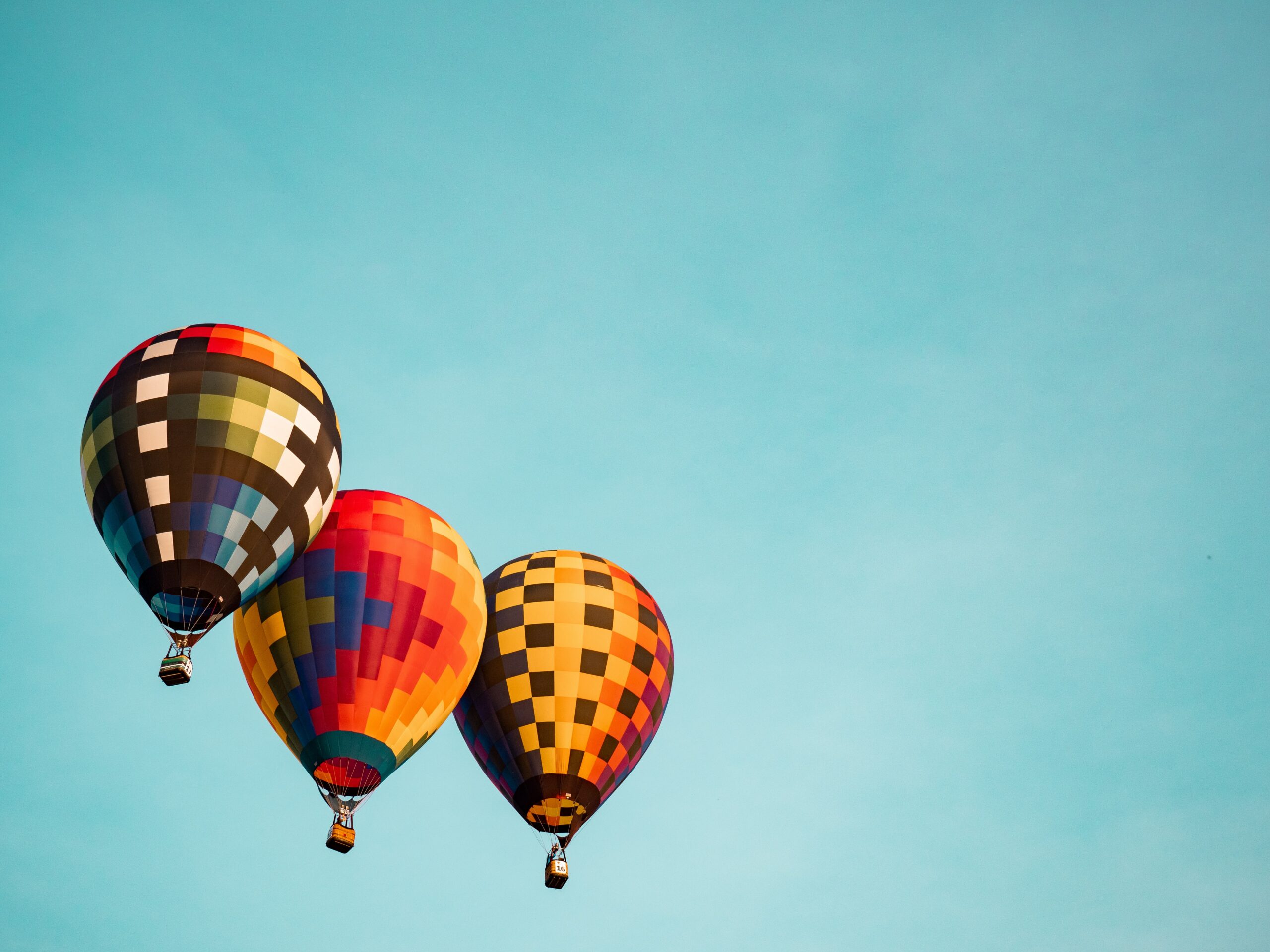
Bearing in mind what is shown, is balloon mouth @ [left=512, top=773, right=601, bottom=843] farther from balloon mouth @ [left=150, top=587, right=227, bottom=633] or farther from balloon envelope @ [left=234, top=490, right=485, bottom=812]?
balloon mouth @ [left=150, top=587, right=227, bottom=633]

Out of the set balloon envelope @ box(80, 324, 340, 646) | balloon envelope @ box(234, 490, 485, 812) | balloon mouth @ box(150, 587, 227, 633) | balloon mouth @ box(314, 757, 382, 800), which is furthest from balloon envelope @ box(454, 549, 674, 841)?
balloon mouth @ box(150, 587, 227, 633)

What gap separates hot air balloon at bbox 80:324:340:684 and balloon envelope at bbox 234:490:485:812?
1087mm

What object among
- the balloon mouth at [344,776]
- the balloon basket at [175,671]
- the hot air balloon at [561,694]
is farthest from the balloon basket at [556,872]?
the balloon basket at [175,671]

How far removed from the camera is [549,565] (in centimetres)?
2259

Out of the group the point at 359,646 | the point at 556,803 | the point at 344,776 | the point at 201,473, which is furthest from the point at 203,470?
the point at 556,803

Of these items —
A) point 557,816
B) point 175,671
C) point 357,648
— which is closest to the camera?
point 175,671

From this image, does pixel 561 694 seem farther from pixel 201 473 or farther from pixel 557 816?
pixel 201 473

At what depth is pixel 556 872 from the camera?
20016 mm

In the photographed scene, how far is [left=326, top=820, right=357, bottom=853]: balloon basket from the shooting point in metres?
17.7

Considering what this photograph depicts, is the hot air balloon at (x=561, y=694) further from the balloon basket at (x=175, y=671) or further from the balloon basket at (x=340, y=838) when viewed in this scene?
the balloon basket at (x=175, y=671)

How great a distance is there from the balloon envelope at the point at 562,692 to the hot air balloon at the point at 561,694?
0.02 meters

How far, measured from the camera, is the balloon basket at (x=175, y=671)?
1616 cm

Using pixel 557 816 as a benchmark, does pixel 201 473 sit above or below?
above

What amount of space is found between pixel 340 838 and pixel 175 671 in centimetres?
332
